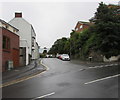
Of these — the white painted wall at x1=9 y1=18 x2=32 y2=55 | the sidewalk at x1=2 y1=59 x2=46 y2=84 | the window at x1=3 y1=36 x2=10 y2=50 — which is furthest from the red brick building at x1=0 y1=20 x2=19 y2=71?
the white painted wall at x1=9 y1=18 x2=32 y2=55

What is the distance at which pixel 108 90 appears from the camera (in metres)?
8.84

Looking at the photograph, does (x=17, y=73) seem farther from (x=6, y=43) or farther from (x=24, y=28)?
(x=24, y=28)

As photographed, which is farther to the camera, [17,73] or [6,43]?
[6,43]

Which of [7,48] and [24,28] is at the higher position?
[24,28]

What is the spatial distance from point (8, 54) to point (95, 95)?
13.6 meters

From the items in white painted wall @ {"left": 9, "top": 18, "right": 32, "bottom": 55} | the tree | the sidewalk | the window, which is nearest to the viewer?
the sidewalk

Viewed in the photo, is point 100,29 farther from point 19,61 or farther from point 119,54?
point 19,61

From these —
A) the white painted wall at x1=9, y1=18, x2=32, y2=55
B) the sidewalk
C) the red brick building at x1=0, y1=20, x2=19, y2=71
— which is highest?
the white painted wall at x1=9, y1=18, x2=32, y2=55

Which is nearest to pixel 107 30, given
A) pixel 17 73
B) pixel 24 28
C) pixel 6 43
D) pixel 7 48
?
pixel 7 48

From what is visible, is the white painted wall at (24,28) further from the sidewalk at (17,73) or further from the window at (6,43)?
the sidewalk at (17,73)

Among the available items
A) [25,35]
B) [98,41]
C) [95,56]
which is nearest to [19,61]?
[98,41]

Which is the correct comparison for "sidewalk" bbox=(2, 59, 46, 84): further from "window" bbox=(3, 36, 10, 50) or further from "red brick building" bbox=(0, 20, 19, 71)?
"window" bbox=(3, 36, 10, 50)

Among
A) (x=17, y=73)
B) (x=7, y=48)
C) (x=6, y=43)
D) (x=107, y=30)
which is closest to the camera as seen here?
(x=17, y=73)

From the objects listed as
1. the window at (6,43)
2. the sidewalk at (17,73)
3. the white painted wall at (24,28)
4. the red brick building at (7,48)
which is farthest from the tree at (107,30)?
the white painted wall at (24,28)
